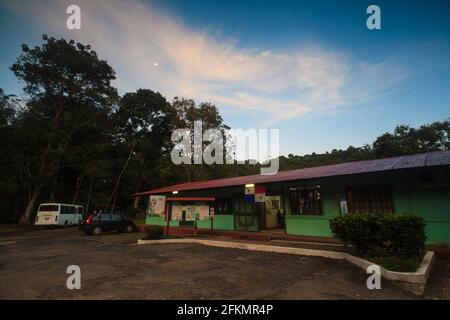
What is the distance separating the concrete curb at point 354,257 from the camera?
524 centimetres

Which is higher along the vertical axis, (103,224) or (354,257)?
(354,257)

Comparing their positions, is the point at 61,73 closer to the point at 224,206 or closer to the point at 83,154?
the point at 83,154

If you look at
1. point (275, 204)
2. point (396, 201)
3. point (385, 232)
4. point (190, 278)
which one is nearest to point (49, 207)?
point (275, 204)

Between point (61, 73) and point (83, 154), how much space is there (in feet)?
30.7

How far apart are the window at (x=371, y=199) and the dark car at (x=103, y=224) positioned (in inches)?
622

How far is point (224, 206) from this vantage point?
16391 millimetres

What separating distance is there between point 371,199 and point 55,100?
3290 centimetres

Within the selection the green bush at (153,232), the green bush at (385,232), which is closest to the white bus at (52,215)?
the green bush at (153,232)

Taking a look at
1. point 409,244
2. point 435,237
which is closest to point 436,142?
point 435,237

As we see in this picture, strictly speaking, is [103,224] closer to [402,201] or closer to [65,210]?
[65,210]

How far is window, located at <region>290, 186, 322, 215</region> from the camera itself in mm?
12000

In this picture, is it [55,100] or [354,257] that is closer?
[354,257]

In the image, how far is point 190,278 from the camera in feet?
19.5

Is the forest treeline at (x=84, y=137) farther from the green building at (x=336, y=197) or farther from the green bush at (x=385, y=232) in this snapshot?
the green bush at (x=385, y=232)
